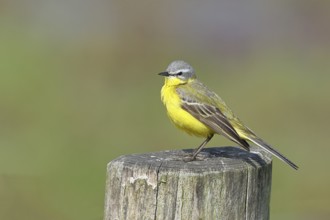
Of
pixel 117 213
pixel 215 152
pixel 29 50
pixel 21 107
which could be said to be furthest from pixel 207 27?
pixel 117 213

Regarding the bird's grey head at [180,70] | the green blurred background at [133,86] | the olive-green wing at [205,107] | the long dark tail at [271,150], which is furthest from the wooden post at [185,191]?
the green blurred background at [133,86]

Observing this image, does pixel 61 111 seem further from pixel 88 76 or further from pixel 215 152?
pixel 215 152

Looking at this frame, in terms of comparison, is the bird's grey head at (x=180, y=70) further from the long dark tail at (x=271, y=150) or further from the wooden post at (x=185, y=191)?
the wooden post at (x=185, y=191)

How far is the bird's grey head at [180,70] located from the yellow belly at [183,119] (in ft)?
→ 0.80

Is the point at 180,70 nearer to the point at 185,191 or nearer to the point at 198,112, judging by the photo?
the point at 198,112

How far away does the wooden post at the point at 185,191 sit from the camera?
20.4 ft

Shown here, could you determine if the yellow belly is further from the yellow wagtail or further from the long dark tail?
the long dark tail

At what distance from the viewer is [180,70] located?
910cm

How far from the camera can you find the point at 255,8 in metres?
→ 22.0

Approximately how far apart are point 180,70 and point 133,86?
850 cm

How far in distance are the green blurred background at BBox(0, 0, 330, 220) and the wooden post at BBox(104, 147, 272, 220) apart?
5.09 m

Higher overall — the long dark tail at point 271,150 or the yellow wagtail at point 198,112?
the yellow wagtail at point 198,112

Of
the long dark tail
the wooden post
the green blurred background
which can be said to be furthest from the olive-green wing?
the green blurred background

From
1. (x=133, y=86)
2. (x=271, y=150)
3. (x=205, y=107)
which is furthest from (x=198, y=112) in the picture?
(x=133, y=86)
